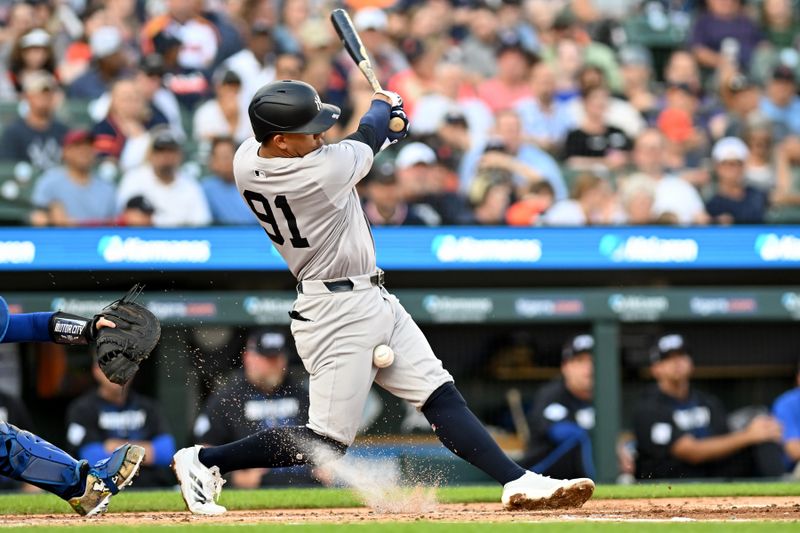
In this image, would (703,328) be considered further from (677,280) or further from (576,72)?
(576,72)

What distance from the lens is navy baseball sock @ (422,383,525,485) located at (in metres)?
4.91

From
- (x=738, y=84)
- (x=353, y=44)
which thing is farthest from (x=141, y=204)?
(x=738, y=84)

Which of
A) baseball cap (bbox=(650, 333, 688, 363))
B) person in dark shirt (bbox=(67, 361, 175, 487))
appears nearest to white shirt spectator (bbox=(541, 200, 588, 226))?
baseball cap (bbox=(650, 333, 688, 363))

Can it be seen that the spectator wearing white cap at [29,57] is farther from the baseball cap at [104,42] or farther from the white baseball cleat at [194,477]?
the white baseball cleat at [194,477]

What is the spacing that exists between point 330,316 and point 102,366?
2.70ft

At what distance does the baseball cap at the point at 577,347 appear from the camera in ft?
26.4

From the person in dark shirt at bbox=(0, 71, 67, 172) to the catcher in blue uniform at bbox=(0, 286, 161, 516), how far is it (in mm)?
4096

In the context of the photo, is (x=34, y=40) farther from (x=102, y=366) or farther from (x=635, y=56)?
(x=102, y=366)

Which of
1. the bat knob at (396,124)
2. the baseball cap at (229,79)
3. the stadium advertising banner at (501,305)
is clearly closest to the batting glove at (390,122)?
the bat knob at (396,124)

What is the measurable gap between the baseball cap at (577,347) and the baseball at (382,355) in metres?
3.35

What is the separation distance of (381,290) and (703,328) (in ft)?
13.6

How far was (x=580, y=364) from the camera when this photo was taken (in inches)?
316

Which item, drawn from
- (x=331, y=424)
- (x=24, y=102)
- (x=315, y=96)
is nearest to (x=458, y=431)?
(x=331, y=424)

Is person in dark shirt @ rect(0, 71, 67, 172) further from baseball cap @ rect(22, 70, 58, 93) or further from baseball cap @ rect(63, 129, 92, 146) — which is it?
baseball cap @ rect(63, 129, 92, 146)
